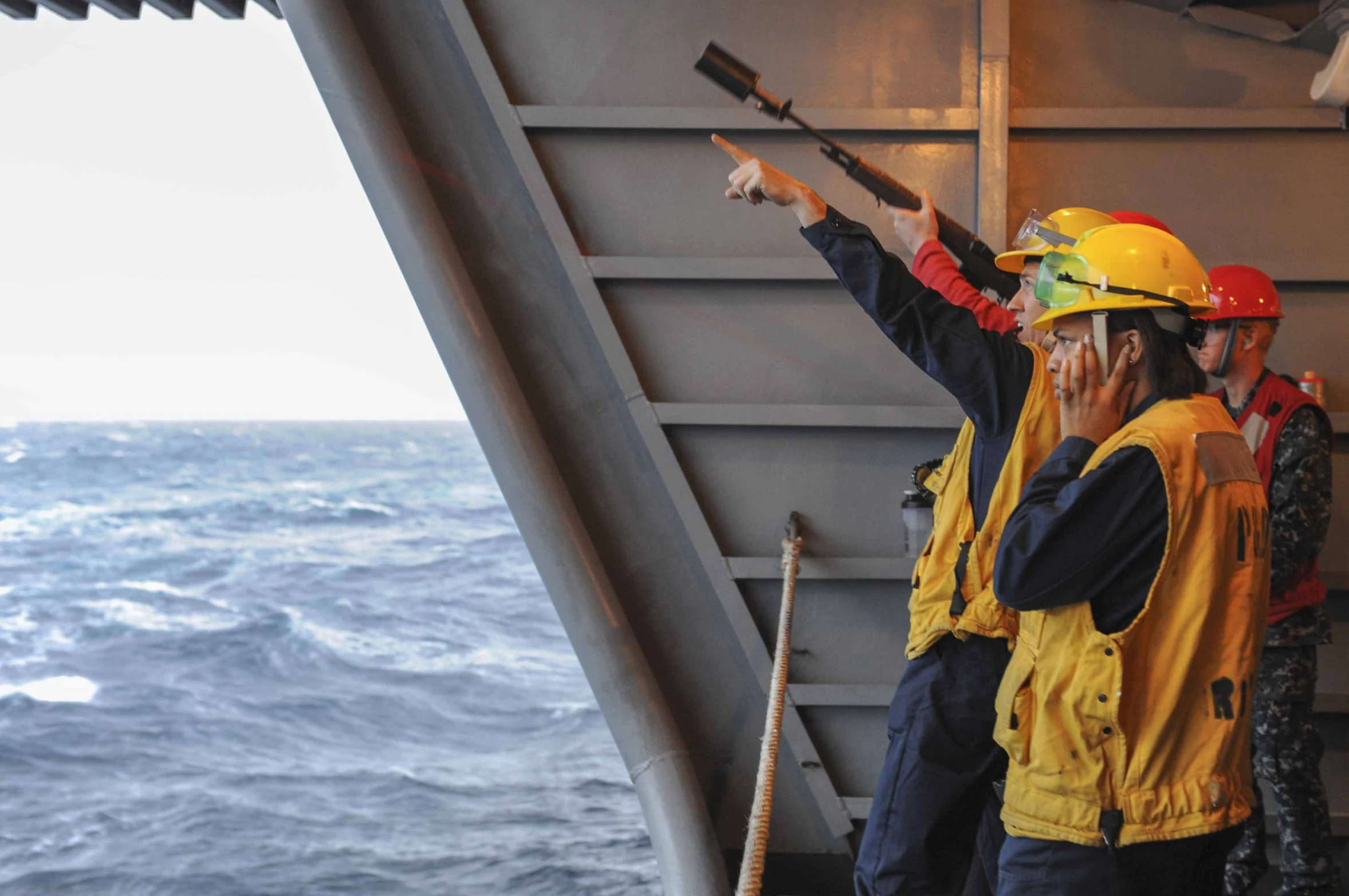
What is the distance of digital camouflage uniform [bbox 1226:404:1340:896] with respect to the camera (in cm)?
297

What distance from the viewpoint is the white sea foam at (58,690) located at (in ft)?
60.7

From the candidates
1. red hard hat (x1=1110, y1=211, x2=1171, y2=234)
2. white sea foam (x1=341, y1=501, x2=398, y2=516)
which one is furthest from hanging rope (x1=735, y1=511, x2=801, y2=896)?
white sea foam (x1=341, y1=501, x2=398, y2=516)

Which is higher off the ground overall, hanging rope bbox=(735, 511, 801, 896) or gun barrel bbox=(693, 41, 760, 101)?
gun barrel bbox=(693, 41, 760, 101)

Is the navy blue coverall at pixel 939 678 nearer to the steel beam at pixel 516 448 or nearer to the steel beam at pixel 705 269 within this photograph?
the steel beam at pixel 705 269

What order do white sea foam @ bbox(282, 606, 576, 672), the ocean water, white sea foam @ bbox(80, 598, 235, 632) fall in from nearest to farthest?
1. the ocean water
2. white sea foam @ bbox(282, 606, 576, 672)
3. white sea foam @ bbox(80, 598, 235, 632)

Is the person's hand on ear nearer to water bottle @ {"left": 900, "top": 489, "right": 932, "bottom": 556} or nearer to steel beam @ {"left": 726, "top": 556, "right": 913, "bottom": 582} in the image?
water bottle @ {"left": 900, "top": 489, "right": 932, "bottom": 556}

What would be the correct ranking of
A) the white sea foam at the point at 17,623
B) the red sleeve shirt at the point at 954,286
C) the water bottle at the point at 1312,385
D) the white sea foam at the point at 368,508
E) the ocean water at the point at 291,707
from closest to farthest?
the red sleeve shirt at the point at 954,286, the water bottle at the point at 1312,385, the ocean water at the point at 291,707, the white sea foam at the point at 17,623, the white sea foam at the point at 368,508

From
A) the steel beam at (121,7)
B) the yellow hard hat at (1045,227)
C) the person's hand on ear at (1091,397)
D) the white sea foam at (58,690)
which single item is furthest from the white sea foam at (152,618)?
the person's hand on ear at (1091,397)

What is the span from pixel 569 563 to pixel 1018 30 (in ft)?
7.20

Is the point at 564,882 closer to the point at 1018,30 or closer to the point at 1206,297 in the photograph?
the point at 1018,30

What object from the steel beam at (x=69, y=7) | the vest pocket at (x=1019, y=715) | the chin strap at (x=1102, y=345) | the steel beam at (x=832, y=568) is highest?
the steel beam at (x=69, y=7)

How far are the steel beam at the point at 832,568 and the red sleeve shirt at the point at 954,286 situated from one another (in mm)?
1012

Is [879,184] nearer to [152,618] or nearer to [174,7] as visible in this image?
[174,7]

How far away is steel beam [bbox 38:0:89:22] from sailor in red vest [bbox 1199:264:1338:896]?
4.26m
